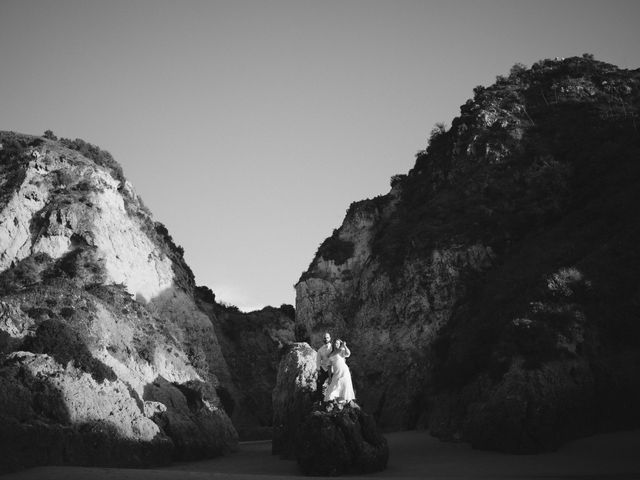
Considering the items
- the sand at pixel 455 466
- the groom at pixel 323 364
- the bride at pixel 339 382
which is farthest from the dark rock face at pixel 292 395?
the bride at pixel 339 382

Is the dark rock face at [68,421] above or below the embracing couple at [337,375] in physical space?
below

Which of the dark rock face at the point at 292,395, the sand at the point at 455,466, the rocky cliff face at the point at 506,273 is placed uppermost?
the rocky cliff face at the point at 506,273

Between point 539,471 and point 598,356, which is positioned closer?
point 539,471

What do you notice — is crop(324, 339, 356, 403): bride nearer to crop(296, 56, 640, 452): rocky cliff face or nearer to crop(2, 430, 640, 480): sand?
crop(2, 430, 640, 480): sand

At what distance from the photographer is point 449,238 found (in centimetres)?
4244

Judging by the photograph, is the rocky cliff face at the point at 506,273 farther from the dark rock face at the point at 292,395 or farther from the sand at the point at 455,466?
the dark rock face at the point at 292,395

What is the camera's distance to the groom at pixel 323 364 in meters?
23.6

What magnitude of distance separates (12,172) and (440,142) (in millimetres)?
40118

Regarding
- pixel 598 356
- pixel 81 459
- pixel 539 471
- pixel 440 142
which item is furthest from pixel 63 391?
pixel 440 142

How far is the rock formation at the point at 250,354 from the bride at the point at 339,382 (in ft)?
74.0

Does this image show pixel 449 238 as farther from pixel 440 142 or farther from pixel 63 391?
pixel 63 391

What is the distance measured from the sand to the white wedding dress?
3068 mm

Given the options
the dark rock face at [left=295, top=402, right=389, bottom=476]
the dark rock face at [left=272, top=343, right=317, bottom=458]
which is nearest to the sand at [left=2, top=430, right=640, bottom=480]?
the dark rock face at [left=295, top=402, right=389, bottom=476]

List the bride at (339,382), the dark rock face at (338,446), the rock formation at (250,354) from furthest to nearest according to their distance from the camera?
the rock formation at (250,354) < the bride at (339,382) < the dark rock face at (338,446)
